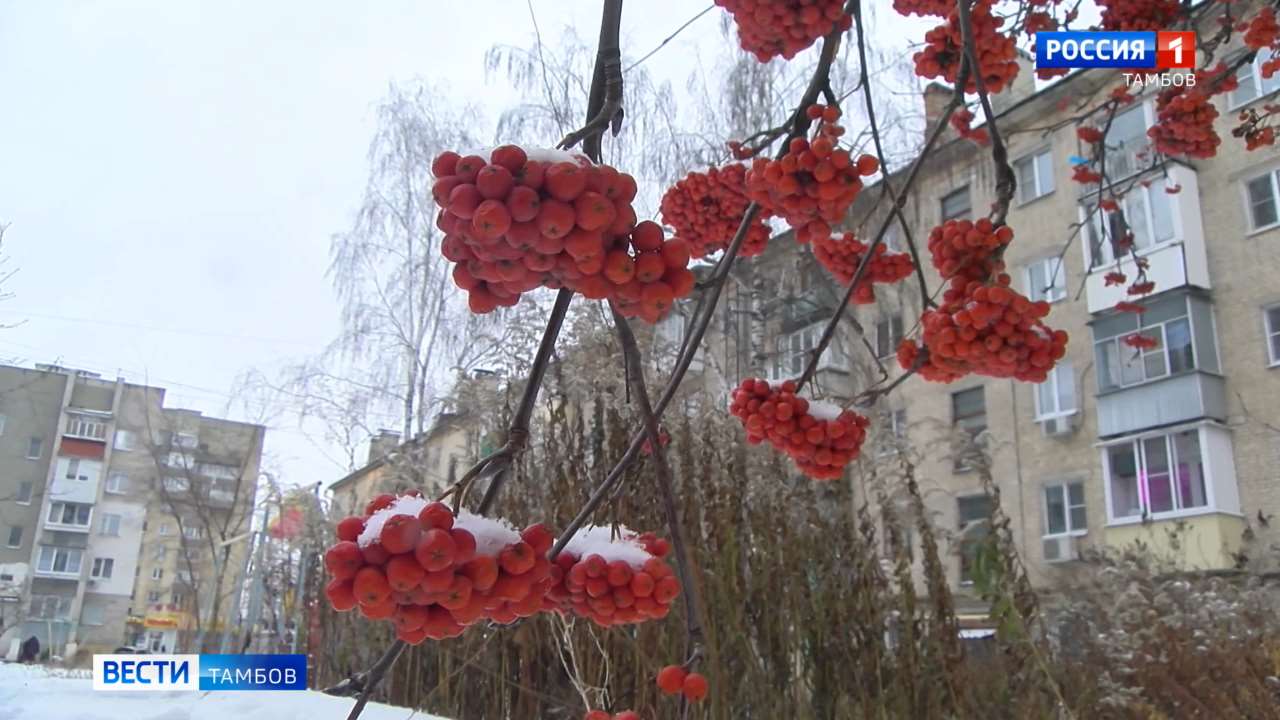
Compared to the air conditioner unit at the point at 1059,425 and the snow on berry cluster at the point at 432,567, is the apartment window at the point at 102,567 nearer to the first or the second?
the air conditioner unit at the point at 1059,425

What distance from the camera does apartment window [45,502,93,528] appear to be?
8439 millimetres

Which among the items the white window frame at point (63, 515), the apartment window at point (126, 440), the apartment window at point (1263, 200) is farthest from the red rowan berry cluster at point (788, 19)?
the apartment window at point (126, 440)

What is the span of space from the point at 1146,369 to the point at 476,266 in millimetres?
10672

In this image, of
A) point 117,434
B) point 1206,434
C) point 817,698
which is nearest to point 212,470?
point 117,434

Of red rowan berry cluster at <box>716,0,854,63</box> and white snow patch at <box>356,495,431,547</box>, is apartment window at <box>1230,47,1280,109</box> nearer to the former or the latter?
red rowan berry cluster at <box>716,0,854,63</box>

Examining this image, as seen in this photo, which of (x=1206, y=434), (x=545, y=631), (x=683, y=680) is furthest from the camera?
(x=1206, y=434)

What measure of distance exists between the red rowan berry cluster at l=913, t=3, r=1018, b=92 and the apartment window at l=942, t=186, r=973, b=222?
31.9 ft

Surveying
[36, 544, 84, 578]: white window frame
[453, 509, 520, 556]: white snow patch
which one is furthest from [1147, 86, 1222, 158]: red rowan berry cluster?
[36, 544, 84, 578]: white window frame

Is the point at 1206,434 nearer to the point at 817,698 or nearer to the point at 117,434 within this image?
the point at 817,698

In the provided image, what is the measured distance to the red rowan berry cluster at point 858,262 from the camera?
157 centimetres

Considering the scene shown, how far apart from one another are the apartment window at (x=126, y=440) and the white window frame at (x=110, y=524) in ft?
6.10

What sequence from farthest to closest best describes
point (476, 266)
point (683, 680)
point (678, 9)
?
point (678, 9) → point (683, 680) → point (476, 266)

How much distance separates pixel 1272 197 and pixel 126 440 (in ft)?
41.8

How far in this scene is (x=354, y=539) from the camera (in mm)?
559
